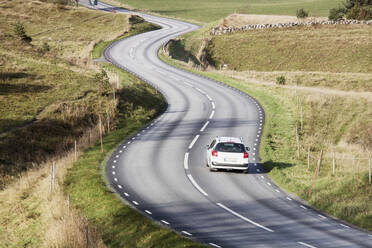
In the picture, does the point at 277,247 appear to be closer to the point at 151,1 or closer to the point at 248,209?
the point at 248,209

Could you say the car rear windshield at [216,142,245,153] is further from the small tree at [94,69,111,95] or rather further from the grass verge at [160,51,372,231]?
the small tree at [94,69,111,95]

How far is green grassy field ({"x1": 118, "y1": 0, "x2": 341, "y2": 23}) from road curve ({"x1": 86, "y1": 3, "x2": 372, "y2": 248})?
77748 millimetres

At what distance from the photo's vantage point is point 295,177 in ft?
87.3

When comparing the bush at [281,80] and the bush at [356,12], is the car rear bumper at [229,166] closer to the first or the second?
the bush at [281,80]

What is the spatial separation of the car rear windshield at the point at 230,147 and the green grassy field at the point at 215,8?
9044 centimetres

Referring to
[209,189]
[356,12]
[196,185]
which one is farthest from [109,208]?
[356,12]

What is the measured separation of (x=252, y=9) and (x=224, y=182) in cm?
11040

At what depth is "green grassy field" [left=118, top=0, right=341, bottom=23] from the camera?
400ft

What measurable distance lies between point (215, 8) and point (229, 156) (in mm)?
115502

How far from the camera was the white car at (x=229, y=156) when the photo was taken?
26.5 meters

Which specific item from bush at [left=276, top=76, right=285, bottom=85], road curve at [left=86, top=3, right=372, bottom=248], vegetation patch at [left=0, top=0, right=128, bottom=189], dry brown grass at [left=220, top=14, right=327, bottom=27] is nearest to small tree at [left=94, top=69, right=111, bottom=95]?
vegetation patch at [left=0, top=0, right=128, bottom=189]

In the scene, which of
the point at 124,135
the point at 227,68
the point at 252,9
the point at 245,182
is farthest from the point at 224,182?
the point at 252,9

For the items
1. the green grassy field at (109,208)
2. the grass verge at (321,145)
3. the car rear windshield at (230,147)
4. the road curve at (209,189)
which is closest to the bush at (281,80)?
the grass verge at (321,145)

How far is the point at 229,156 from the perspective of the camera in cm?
2656
